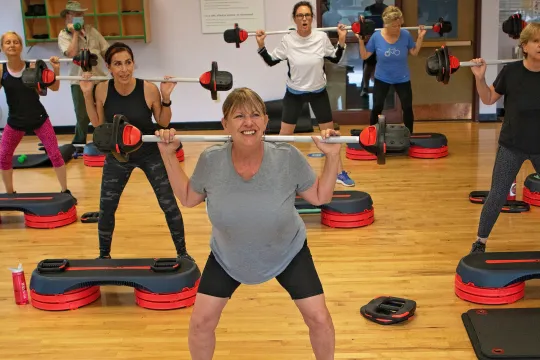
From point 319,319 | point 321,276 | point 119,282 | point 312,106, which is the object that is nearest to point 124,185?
point 119,282

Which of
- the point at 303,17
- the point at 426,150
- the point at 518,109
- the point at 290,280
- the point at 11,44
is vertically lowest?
the point at 426,150

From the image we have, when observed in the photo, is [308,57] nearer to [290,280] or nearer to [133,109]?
[133,109]

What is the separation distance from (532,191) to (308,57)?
7.14ft

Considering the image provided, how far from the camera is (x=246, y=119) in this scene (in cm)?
269

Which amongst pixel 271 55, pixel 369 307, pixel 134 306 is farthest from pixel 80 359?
pixel 271 55

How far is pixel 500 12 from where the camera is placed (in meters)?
9.24

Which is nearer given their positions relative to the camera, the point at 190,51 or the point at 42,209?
the point at 42,209

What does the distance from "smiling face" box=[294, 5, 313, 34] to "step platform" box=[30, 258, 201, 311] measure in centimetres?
269

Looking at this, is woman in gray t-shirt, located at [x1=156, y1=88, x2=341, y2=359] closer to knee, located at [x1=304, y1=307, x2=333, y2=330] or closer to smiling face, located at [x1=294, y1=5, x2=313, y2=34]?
knee, located at [x1=304, y1=307, x2=333, y2=330]

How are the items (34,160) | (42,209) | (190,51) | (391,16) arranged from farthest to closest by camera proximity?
(190,51) < (34,160) < (391,16) < (42,209)

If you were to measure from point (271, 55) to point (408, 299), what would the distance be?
3028 mm

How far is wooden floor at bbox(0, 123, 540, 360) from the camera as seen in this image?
11.7 feet

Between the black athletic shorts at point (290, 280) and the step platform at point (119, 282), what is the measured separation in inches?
49.1

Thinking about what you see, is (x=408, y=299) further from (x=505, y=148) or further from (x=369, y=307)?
(x=505, y=148)
